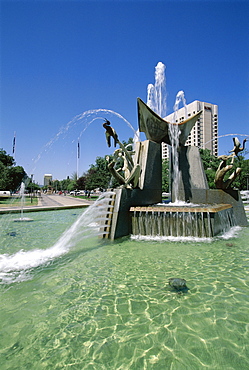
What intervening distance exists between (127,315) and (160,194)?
27.9 ft

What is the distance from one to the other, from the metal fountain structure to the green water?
2.44 m

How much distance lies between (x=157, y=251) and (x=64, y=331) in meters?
3.99

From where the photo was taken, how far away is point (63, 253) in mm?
6430

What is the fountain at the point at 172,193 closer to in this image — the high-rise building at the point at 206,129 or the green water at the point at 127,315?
the green water at the point at 127,315

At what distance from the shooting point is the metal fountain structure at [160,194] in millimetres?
8156

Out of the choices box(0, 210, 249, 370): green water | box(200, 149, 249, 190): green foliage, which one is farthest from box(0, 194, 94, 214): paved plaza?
box(200, 149, 249, 190): green foliage

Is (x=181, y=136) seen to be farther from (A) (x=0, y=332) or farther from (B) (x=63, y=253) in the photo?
(A) (x=0, y=332)

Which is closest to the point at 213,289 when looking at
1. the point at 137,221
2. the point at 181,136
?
the point at 137,221

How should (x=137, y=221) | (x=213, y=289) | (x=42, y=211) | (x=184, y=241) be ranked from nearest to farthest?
(x=213, y=289)
(x=184, y=241)
(x=137, y=221)
(x=42, y=211)

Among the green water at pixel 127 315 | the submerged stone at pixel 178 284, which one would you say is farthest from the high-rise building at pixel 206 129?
the submerged stone at pixel 178 284

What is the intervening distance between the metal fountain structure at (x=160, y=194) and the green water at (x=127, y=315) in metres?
2.44

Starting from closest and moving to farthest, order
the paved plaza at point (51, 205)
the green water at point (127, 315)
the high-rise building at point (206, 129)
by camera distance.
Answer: the green water at point (127, 315) → the paved plaza at point (51, 205) → the high-rise building at point (206, 129)

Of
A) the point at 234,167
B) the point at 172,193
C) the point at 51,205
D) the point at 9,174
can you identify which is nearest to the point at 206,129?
the point at 234,167

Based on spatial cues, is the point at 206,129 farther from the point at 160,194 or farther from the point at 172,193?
the point at 160,194
